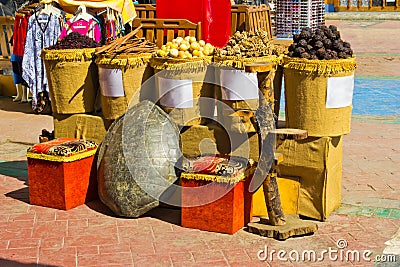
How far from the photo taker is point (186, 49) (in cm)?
577

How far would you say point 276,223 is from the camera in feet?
17.0

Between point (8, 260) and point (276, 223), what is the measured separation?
203 centimetres

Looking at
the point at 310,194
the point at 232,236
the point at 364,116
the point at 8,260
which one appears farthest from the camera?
the point at 364,116

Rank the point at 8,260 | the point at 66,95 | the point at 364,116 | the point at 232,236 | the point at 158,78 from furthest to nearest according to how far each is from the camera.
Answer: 1. the point at 364,116
2. the point at 66,95
3. the point at 158,78
4. the point at 232,236
5. the point at 8,260

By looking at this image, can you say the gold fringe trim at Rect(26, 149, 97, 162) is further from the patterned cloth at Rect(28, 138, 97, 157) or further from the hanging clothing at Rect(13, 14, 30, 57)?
the hanging clothing at Rect(13, 14, 30, 57)

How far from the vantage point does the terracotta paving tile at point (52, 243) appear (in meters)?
5.03

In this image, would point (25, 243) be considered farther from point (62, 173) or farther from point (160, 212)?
point (160, 212)

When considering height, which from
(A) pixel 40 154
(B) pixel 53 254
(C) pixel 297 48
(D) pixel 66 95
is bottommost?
(B) pixel 53 254

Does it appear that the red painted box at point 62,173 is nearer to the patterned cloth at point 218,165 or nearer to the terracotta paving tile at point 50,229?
the terracotta paving tile at point 50,229

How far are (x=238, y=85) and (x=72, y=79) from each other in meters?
1.79

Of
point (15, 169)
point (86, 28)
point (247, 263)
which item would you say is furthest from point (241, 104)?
point (86, 28)

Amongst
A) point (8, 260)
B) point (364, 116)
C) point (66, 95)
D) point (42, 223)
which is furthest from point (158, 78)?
point (364, 116)

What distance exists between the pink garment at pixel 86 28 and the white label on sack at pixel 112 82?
318 centimetres

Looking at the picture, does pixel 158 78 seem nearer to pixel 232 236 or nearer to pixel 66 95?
pixel 66 95
